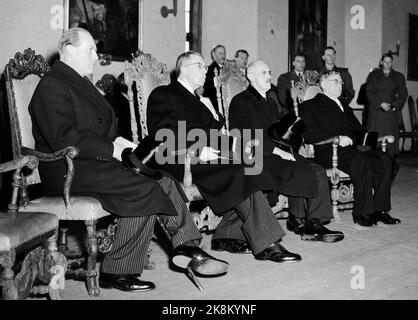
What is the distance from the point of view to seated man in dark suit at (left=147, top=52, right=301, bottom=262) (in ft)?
11.4

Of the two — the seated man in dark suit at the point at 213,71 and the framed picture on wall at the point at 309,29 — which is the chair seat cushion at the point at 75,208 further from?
the framed picture on wall at the point at 309,29

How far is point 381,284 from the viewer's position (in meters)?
3.01

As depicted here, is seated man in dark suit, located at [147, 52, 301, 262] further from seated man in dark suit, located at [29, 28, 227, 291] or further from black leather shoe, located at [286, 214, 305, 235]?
black leather shoe, located at [286, 214, 305, 235]

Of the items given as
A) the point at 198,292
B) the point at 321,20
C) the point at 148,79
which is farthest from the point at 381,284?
the point at 321,20

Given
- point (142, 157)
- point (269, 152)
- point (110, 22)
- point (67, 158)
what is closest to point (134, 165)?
point (142, 157)

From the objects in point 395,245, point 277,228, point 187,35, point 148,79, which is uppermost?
point 187,35

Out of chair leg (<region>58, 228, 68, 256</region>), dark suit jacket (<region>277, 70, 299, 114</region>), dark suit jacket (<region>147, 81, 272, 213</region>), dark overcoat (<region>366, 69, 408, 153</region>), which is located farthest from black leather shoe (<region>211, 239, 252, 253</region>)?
dark overcoat (<region>366, 69, 408, 153</region>)

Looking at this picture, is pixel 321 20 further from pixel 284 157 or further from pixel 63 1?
pixel 284 157

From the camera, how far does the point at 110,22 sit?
7293 millimetres

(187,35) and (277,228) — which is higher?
(187,35)

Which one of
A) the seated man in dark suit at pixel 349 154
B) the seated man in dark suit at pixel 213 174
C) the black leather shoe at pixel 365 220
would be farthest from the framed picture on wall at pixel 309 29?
the seated man in dark suit at pixel 213 174

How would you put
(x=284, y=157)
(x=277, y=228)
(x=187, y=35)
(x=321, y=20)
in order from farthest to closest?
(x=321, y=20)
(x=187, y=35)
(x=284, y=157)
(x=277, y=228)

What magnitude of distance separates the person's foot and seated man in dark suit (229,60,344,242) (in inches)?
43.0
